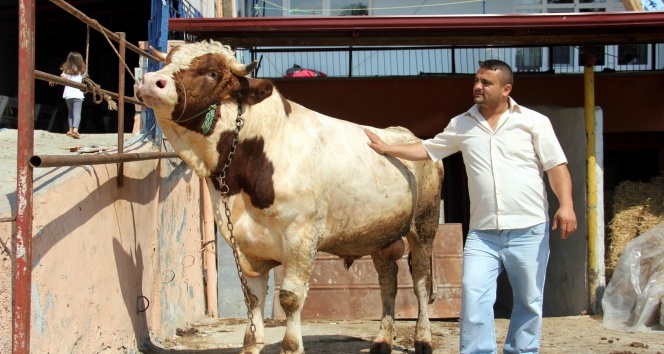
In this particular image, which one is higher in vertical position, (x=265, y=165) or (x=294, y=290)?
(x=265, y=165)

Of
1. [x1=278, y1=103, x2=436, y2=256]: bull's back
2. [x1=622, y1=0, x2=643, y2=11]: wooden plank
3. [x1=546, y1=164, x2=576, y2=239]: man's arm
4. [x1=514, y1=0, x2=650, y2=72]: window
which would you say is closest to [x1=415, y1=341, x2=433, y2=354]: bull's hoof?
[x1=278, y1=103, x2=436, y2=256]: bull's back

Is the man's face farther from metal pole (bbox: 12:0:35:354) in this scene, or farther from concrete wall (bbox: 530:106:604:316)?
concrete wall (bbox: 530:106:604:316)

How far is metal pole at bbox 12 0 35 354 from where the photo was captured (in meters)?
4.24

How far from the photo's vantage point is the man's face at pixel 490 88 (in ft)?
18.2

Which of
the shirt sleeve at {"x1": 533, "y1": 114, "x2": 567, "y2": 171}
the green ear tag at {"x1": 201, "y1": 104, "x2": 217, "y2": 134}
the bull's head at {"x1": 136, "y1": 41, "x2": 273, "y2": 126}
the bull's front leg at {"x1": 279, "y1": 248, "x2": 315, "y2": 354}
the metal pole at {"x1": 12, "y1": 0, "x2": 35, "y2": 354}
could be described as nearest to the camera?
the metal pole at {"x1": 12, "y1": 0, "x2": 35, "y2": 354}

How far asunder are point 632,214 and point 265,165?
679cm

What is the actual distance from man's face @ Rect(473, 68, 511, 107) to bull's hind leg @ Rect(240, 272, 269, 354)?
199 centimetres

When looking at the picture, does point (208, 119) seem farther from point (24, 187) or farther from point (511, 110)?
point (511, 110)

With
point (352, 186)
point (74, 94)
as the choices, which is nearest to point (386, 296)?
point (352, 186)

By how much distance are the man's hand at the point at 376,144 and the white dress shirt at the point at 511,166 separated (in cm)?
104

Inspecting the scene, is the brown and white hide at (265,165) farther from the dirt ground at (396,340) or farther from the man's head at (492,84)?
the dirt ground at (396,340)

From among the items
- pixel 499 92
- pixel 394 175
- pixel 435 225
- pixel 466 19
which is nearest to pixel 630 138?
pixel 466 19

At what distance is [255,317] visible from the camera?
20.1 feet

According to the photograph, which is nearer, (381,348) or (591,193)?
(381,348)
